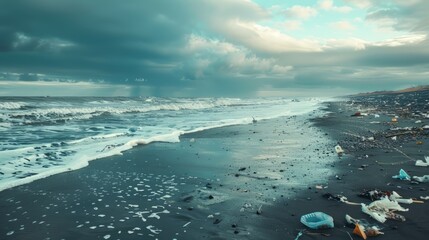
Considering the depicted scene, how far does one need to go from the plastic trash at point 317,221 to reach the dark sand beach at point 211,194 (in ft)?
0.34

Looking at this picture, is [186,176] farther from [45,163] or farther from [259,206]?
[45,163]

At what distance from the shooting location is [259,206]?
6.35 meters

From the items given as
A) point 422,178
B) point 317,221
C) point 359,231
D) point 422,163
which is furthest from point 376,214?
point 422,163

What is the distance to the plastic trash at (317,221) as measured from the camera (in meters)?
5.19

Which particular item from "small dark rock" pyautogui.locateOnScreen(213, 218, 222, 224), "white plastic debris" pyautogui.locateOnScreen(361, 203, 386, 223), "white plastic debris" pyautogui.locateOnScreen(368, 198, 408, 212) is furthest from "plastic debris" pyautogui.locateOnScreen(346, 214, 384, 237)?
"small dark rock" pyautogui.locateOnScreen(213, 218, 222, 224)

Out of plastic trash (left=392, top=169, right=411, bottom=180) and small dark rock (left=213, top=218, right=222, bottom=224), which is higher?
plastic trash (left=392, top=169, right=411, bottom=180)

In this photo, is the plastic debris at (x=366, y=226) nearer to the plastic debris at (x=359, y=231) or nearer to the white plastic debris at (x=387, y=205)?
the plastic debris at (x=359, y=231)

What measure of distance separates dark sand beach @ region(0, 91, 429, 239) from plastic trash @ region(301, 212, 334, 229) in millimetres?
105

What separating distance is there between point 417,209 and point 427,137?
10320mm

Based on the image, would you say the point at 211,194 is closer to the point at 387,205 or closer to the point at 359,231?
the point at 359,231

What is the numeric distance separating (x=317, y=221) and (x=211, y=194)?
257 cm

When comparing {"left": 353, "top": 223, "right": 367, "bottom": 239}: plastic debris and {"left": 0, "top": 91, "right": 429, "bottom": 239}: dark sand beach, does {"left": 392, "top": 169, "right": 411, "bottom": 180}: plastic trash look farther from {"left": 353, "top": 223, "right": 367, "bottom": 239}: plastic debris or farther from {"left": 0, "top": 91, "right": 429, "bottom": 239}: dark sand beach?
{"left": 353, "top": 223, "right": 367, "bottom": 239}: plastic debris

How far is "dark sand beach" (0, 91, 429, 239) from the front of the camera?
5199mm

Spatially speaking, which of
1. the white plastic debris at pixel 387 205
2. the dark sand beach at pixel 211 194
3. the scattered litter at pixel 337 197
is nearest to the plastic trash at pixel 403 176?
the dark sand beach at pixel 211 194
